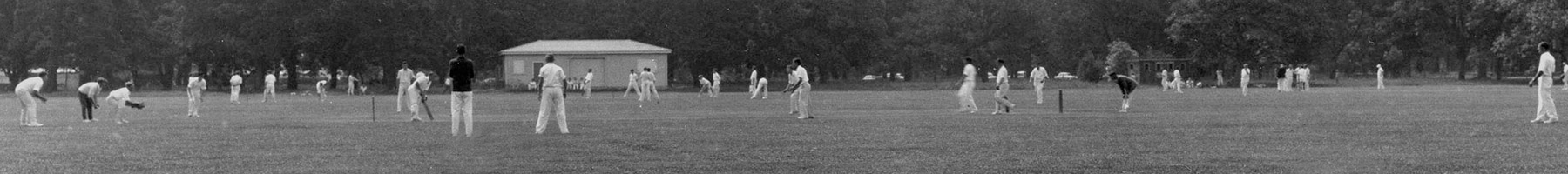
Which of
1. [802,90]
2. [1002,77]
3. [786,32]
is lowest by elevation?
[802,90]

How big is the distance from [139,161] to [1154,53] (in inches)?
3457

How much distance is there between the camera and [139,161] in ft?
54.9

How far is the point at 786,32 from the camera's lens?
296 ft

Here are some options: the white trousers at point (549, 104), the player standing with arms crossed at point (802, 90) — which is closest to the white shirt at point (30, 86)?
the white trousers at point (549, 104)

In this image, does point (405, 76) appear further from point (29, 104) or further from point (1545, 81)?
point (1545, 81)

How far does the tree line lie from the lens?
264 ft

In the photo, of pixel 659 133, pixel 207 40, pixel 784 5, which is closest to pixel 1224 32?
pixel 784 5

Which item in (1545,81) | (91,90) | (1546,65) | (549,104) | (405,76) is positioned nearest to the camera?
(549,104)

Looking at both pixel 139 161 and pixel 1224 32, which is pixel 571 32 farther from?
pixel 139 161

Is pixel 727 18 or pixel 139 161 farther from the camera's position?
pixel 727 18

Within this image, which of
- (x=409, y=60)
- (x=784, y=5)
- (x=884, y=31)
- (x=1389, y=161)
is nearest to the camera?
(x=1389, y=161)

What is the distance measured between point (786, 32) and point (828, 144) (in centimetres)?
7016

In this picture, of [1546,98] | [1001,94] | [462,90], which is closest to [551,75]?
[462,90]

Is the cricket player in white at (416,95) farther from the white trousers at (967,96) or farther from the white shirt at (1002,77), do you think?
the white shirt at (1002,77)
